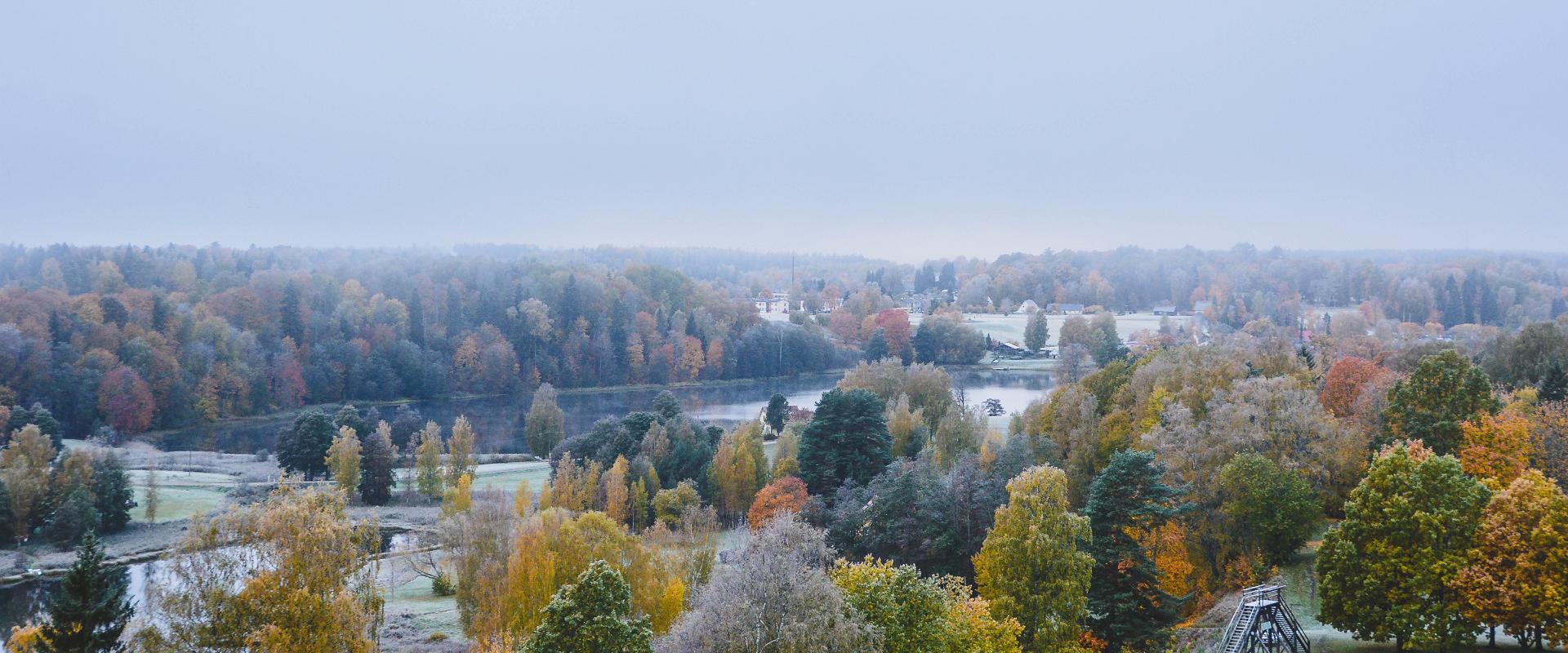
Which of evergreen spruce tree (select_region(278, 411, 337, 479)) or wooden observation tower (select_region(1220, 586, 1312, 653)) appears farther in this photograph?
evergreen spruce tree (select_region(278, 411, 337, 479))

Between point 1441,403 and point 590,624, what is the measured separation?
22538 millimetres

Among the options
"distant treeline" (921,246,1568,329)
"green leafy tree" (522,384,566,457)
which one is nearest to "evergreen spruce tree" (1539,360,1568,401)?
"green leafy tree" (522,384,566,457)

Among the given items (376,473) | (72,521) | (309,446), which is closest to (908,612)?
(376,473)

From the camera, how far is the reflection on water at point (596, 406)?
209ft

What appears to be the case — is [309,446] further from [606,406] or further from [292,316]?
[292,316]

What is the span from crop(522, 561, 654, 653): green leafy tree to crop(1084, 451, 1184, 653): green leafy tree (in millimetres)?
9607

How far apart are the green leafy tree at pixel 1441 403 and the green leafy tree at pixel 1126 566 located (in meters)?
8.32

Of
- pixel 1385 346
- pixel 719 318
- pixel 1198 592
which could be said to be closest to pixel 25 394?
pixel 719 318

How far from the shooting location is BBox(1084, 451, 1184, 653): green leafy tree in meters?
19.6

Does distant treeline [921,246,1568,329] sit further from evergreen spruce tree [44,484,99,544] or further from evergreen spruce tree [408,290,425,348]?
evergreen spruce tree [44,484,99,544]

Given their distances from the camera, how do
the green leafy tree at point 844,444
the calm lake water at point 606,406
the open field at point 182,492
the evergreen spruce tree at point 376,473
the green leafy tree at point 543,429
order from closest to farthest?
the green leafy tree at point 844,444, the open field at point 182,492, the evergreen spruce tree at point 376,473, the green leafy tree at point 543,429, the calm lake water at point 606,406

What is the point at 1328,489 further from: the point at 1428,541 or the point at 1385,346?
the point at 1385,346

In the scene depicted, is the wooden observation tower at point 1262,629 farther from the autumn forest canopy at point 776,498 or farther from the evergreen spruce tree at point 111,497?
the evergreen spruce tree at point 111,497

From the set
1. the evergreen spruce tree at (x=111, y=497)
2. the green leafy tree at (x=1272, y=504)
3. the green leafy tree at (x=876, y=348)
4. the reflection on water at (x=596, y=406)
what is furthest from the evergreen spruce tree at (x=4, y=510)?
the green leafy tree at (x=876, y=348)
